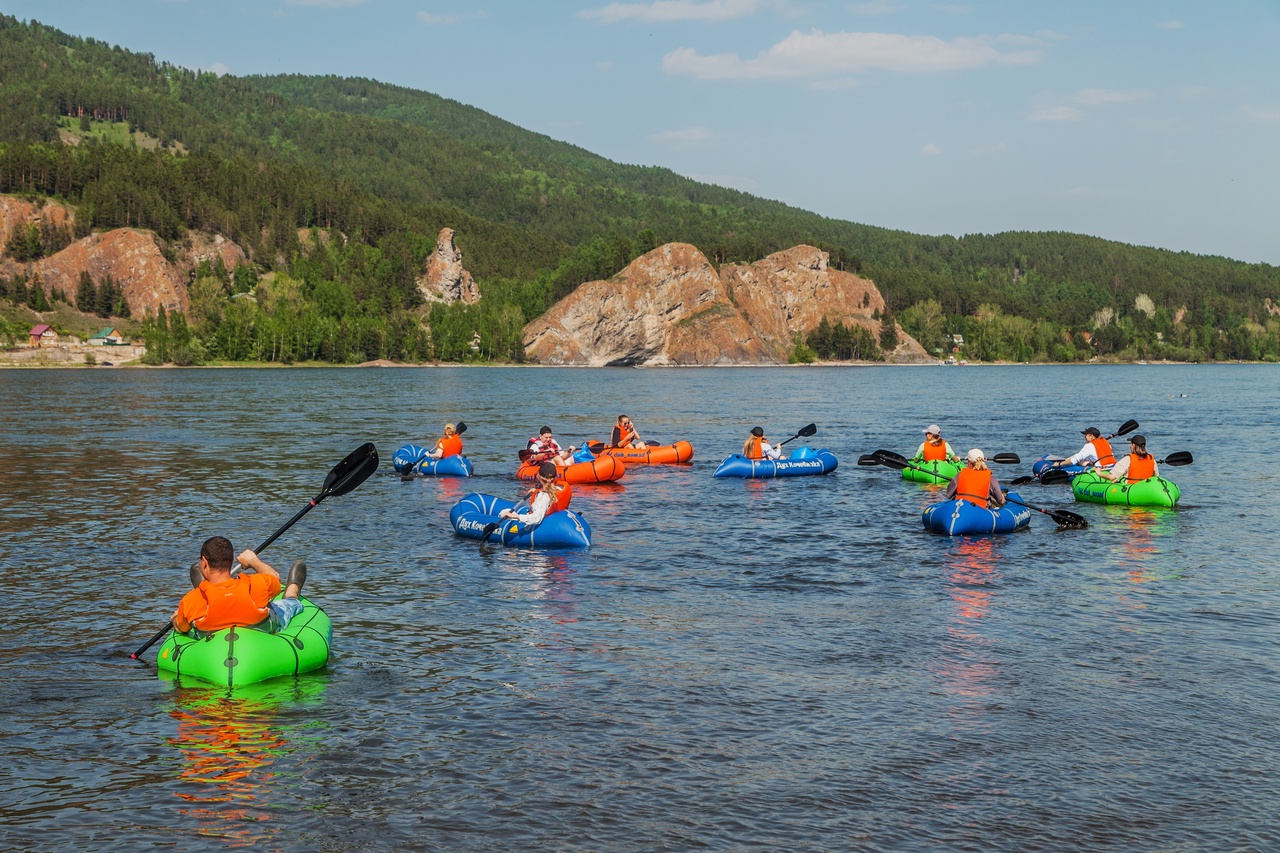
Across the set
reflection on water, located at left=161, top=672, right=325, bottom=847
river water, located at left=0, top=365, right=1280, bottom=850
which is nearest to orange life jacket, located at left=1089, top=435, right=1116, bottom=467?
river water, located at left=0, top=365, right=1280, bottom=850

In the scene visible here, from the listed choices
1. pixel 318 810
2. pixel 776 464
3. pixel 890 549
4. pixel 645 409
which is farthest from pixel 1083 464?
pixel 645 409

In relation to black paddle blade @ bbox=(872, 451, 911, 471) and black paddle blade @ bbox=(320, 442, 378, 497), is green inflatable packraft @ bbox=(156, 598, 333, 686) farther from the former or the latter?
black paddle blade @ bbox=(872, 451, 911, 471)

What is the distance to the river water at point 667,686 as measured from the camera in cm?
978

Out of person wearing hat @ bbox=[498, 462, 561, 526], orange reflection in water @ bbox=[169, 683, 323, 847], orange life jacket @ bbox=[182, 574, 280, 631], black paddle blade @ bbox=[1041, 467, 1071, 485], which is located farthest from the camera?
black paddle blade @ bbox=[1041, 467, 1071, 485]

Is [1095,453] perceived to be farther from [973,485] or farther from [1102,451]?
[973,485]

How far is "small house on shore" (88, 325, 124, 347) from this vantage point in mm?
168000

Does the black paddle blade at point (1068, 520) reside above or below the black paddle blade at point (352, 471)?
below

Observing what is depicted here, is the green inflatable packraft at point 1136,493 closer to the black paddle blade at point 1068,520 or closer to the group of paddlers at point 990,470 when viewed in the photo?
the group of paddlers at point 990,470

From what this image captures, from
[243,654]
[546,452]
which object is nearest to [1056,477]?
[546,452]

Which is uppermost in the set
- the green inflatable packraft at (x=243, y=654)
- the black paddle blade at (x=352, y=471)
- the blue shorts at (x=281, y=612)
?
the black paddle blade at (x=352, y=471)

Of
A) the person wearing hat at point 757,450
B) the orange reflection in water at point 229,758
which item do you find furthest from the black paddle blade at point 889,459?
the orange reflection in water at point 229,758

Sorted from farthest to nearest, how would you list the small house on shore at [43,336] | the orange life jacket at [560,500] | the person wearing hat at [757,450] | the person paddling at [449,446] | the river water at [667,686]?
the small house on shore at [43,336], the person wearing hat at [757,450], the person paddling at [449,446], the orange life jacket at [560,500], the river water at [667,686]

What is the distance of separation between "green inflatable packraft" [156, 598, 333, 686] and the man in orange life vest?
0.17m

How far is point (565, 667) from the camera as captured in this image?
566 inches
